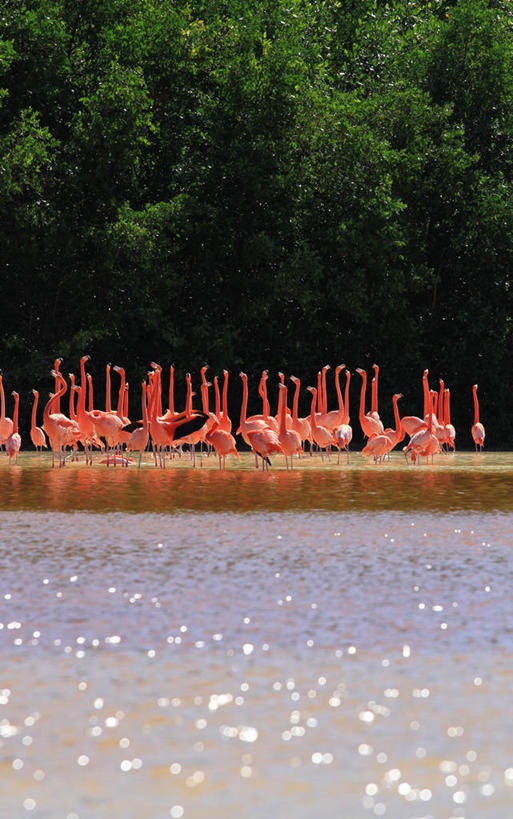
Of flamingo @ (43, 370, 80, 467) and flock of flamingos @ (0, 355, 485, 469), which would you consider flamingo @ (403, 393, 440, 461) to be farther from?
flamingo @ (43, 370, 80, 467)

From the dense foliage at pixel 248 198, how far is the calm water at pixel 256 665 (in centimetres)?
1754

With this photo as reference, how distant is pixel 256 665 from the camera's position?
6586 millimetres

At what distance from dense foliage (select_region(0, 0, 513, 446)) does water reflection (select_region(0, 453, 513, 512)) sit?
31.2 ft

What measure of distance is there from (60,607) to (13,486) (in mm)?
9221

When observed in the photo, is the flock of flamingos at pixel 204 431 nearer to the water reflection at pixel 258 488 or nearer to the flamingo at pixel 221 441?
the flamingo at pixel 221 441

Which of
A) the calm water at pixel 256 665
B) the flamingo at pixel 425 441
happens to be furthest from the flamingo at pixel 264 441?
the calm water at pixel 256 665

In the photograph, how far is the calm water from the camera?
465 cm

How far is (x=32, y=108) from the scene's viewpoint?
3206cm

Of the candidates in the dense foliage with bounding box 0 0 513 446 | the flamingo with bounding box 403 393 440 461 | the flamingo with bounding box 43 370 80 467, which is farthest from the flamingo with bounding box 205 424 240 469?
the dense foliage with bounding box 0 0 513 446

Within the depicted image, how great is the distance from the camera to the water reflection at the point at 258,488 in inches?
579

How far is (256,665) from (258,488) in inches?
414

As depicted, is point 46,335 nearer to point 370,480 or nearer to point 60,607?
point 370,480

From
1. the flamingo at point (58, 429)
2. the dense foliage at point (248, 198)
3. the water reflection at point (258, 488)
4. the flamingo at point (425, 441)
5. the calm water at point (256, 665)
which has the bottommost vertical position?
the calm water at point (256, 665)

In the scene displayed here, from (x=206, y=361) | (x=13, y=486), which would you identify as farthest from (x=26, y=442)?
(x=13, y=486)
